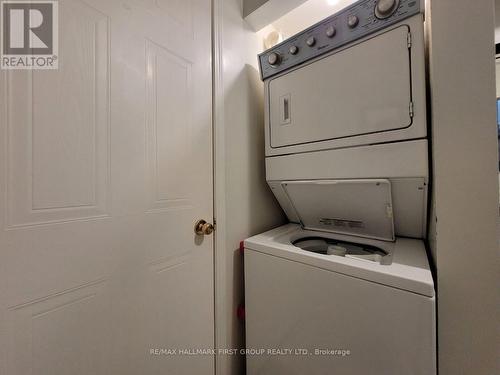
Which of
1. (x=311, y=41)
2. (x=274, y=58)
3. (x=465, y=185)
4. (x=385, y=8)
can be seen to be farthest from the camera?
(x=274, y=58)

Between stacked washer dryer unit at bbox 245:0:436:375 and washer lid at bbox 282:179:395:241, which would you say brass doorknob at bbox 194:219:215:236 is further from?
washer lid at bbox 282:179:395:241

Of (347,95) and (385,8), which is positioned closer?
(385,8)

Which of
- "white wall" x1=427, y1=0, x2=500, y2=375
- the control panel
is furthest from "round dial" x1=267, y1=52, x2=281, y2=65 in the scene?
"white wall" x1=427, y1=0, x2=500, y2=375

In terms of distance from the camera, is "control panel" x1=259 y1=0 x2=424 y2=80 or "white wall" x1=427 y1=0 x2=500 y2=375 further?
"control panel" x1=259 y1=0 x2=424 y2=80

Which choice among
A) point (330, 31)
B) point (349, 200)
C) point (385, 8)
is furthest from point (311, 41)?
point (349, 200)

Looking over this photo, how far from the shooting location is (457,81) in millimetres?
736

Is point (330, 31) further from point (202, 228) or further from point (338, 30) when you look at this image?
point (202, 228)

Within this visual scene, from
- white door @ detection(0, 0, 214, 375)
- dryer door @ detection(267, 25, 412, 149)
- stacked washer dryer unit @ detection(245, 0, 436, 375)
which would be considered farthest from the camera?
dryer door @ detection(267, 25, 412, 149)

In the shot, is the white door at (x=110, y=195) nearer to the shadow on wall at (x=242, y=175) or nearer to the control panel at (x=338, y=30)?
the shadow on wall at (x=242, y=175)

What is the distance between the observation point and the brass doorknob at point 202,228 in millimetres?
1155

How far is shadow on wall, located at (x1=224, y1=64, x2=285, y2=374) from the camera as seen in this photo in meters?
1.32

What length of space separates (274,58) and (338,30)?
39 centimetres

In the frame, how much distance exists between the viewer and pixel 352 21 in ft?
3.31

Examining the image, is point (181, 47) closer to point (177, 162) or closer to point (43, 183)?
point (177, 162)
